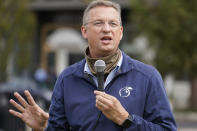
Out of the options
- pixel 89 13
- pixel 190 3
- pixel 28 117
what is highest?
pixel 190 3

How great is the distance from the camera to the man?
3225 millimetres

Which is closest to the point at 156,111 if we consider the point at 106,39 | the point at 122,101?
the point at 122,101

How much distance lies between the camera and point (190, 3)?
22047 millimetres

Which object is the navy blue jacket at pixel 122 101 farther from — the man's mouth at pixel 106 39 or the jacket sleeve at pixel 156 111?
the man's mouth at pixel 106 39

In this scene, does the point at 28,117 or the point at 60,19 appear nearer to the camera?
the point at 28,117

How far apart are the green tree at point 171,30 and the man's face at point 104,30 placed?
60.5 ft

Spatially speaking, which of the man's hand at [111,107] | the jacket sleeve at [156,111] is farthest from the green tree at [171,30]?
the man's hand at [111,107]

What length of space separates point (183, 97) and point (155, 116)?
27209 mm

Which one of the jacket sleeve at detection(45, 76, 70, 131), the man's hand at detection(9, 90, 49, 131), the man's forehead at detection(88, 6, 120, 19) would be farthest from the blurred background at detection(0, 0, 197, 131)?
the man's forehead at detection(88, 6, 120, 19)

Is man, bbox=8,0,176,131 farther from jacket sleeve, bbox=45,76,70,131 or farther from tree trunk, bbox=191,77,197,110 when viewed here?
tree trunk, bbox=191,77,197,110

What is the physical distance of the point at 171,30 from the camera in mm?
22000

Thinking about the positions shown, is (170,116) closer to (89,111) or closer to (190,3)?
(89,111)

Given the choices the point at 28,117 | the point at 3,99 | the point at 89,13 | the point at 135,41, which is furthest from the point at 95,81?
the point at 135,41

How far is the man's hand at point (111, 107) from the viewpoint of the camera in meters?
2.95
